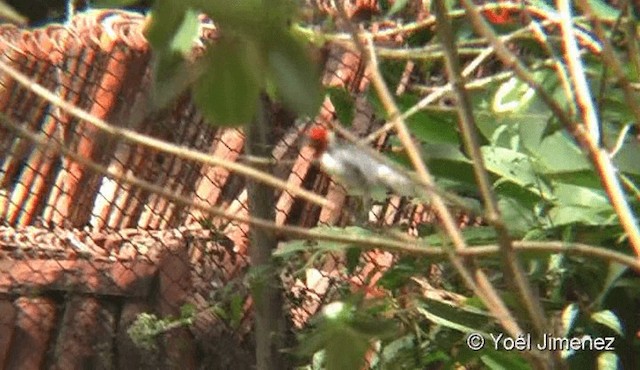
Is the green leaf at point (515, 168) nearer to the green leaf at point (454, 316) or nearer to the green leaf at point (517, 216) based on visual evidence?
the green leaf at point (517, 216)

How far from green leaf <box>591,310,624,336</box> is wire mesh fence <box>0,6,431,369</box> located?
1047mm

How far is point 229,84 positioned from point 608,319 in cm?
141

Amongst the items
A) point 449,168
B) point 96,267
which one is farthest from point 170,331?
point 449,168

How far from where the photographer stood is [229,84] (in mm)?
782

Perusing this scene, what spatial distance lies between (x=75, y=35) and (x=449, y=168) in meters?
2.34

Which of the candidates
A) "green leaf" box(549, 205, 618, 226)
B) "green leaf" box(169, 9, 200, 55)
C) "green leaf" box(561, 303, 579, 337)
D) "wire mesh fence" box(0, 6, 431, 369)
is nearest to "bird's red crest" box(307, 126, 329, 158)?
"green leaf" box(561, 303, 579, 337)

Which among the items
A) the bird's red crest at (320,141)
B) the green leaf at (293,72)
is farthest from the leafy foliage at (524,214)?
the green leaf at (293,72)

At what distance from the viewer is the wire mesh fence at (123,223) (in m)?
3.59

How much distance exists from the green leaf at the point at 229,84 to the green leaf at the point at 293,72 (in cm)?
1

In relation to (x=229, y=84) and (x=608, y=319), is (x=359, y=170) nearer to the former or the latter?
(x=229, y=84)

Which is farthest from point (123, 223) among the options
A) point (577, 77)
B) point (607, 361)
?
point (577, 77)

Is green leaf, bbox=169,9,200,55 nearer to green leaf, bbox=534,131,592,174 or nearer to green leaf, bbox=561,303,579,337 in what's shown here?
green leaf, bbox=561,303,579,337

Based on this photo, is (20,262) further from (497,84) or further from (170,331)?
(497,84)

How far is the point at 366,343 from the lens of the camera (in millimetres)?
933
